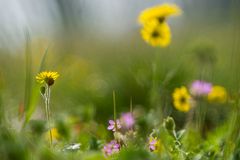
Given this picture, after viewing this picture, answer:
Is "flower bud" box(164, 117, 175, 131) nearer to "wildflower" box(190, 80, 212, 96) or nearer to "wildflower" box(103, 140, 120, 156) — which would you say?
"wildflower" box(103, 140, 120, 156)

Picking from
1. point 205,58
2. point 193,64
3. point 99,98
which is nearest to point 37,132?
point 205,58

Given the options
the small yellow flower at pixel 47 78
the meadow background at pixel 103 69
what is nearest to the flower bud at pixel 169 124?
the meadow background at pixel 103 69

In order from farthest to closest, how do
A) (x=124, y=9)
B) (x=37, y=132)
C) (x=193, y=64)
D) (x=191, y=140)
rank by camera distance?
(x=124, y=9) → (x=193, y=64) → (x=191, y=140) → (x=37, y=132)

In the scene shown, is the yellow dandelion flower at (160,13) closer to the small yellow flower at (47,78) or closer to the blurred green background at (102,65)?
the blurred green background at (102,65)

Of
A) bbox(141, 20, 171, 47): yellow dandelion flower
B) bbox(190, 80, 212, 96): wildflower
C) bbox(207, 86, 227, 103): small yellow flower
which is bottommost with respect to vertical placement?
bbox(207, 86, 227, 103): small yellow flower

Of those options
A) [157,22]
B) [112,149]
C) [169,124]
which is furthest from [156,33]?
[112,149]

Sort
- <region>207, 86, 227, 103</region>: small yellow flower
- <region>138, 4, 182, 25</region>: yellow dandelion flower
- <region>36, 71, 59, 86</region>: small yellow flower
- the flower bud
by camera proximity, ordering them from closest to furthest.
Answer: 1. <region>36, 71, 59, 86</region>: small yellow flower
2. the flower bud
3. <region>138, 4, 182, 25</region>: yellow dandelion flower
4. <region>207, 86, 227, 103</region>: small yellow flower

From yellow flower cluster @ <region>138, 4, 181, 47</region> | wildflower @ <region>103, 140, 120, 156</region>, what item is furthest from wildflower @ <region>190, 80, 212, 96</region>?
wildflower @ <region>103, 140, 120, 156</region>

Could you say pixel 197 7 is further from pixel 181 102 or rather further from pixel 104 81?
pixel 181 102
